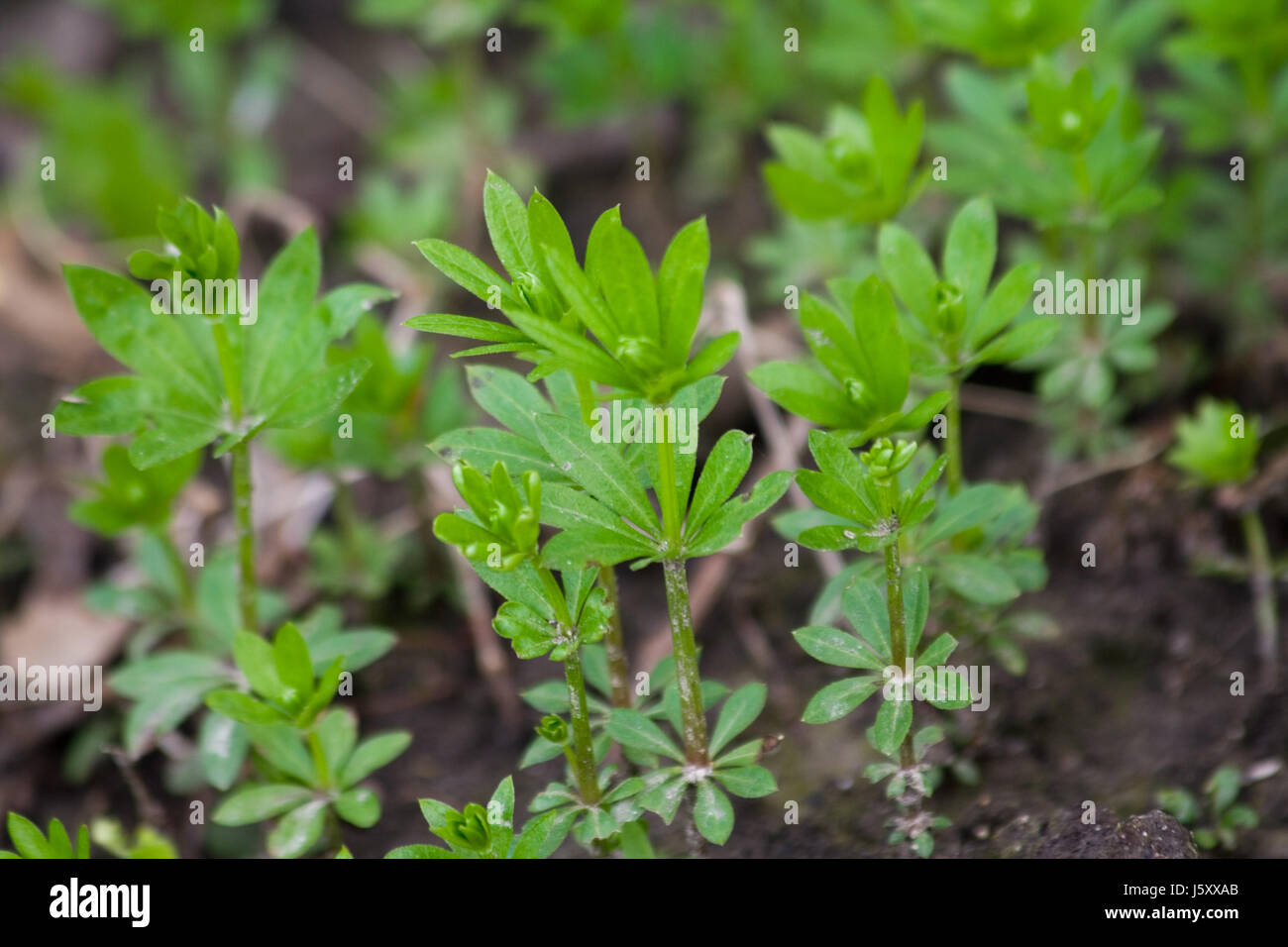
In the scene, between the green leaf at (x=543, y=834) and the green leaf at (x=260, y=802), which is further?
the green leaf at (x=260, y=802)

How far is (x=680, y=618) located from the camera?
1967 millimetres

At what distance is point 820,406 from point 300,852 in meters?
1.24

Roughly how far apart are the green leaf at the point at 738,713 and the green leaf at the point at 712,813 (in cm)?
9

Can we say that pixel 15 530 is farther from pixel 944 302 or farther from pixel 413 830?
pixel 944 302

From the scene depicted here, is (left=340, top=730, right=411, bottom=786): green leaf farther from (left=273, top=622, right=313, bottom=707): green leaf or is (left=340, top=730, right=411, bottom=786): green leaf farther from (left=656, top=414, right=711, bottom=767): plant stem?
(left=656, top=414, right=711, bottom=767): plant stem

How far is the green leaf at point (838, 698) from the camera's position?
1981mm

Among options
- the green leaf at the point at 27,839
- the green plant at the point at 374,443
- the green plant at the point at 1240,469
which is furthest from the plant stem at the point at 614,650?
the green plant at the point at 1240,469

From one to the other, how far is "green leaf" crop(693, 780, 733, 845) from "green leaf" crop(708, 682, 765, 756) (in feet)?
0.28

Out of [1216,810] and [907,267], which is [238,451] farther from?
[1216,810]

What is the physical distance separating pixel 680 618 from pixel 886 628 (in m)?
0.37

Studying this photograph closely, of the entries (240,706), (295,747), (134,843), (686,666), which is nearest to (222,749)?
(295,747)

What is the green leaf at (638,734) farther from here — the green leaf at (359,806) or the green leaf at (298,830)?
the green leaf at (298,830)

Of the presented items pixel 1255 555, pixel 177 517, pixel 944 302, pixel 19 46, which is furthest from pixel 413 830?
pixel 19 46
